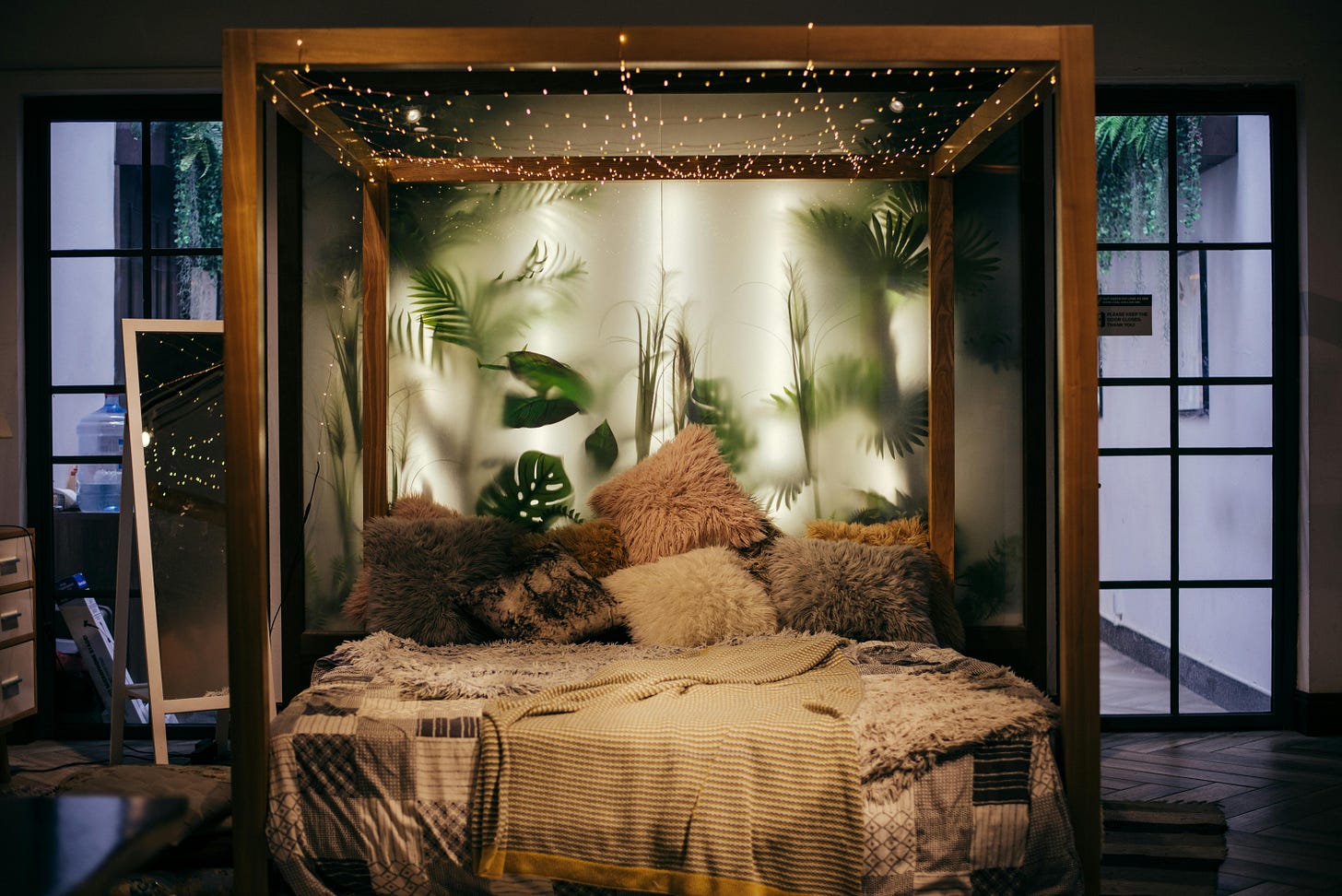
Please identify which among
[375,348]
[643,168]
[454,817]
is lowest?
[454,817]

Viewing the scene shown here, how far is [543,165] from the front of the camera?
11.4 ft

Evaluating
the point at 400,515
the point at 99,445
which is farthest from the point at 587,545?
the point at 99,445

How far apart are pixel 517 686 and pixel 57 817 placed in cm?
174

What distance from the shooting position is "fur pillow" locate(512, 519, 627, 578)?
11.2 ft

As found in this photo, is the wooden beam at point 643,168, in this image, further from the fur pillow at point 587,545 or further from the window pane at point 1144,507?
the window pane at point 1144,507

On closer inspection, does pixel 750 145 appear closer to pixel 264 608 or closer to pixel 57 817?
pixel 264 608

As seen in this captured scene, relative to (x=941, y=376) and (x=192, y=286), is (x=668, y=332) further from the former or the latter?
(x=192, y=286)

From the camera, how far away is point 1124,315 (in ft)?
12.6

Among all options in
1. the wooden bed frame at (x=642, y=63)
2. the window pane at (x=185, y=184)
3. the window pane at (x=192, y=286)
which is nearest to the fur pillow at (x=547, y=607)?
the wooden bed frame at (x=642, y=63)

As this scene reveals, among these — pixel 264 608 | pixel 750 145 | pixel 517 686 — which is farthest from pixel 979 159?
pixel 264 608

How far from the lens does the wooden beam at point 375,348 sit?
351 cm

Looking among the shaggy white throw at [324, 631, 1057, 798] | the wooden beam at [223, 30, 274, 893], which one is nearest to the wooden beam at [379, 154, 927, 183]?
the wooden beam at [223, 30, 274, 893]

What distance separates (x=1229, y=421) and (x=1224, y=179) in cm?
102

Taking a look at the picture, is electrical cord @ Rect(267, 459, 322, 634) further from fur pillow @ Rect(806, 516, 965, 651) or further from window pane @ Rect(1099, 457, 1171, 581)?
window pane @ Rect(1099, 457, 1171, 581)
